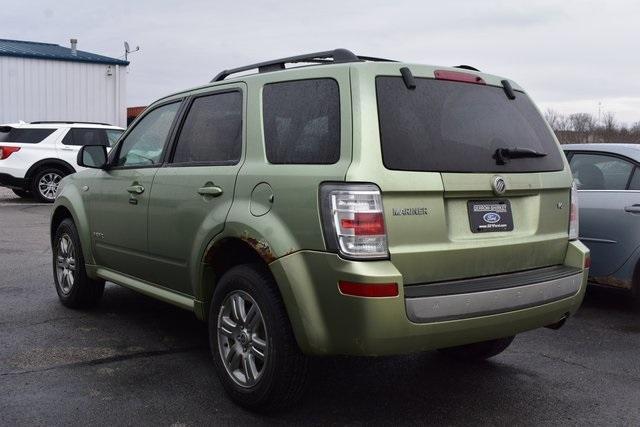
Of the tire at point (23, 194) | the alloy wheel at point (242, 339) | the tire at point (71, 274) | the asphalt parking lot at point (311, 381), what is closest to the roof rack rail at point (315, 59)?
the alloy wheel at point (242, 339)

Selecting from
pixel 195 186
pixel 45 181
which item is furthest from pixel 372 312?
pixel 45 181

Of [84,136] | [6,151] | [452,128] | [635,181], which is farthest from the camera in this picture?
[84,136]

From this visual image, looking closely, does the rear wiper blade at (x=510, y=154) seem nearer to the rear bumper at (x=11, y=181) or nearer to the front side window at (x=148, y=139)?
the front side window at (x=148, y=139)

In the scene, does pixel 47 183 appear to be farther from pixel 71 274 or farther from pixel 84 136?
pixel 71 274

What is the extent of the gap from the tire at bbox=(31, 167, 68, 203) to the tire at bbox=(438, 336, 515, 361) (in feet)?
40.8

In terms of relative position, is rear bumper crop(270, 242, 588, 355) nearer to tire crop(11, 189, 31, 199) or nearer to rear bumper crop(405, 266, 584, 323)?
rear bumper crop(405, 266, 584, 323)

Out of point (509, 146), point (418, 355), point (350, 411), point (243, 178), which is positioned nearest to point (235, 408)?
point (350, 411)

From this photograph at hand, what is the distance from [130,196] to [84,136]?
1166cm

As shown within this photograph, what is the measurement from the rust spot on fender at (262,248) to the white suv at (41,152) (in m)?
12.1

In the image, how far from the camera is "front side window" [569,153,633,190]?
5.71m

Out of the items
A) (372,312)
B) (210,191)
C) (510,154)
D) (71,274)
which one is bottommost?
(71,274)

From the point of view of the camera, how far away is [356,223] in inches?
118

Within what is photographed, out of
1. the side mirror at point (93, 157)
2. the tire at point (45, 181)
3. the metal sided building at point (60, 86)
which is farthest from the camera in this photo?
the metal sided building at point (60, 86)

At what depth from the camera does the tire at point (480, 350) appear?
4.29m
